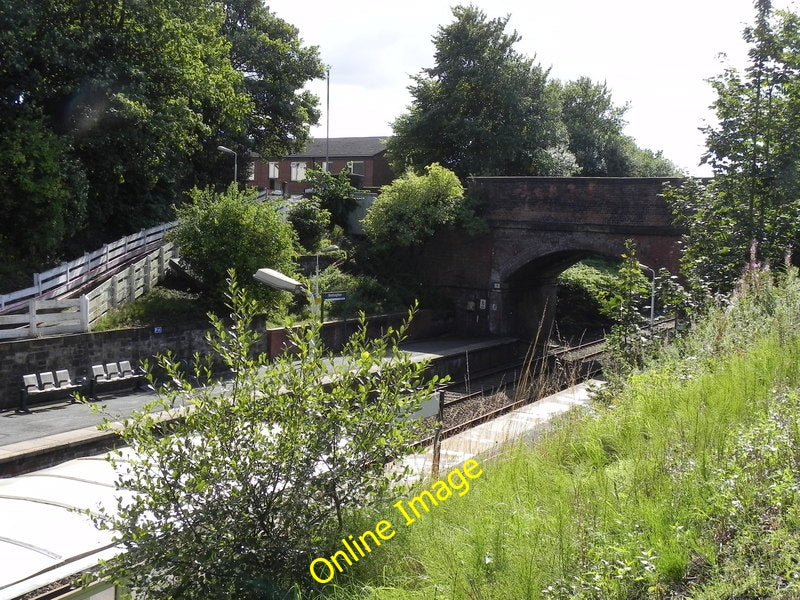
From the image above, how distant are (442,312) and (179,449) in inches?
881

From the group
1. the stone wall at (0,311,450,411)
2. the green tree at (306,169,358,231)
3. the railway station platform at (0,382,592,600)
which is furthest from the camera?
the green tree at (306,169,358,231)

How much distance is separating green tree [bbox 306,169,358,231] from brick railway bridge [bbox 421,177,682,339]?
3.88m

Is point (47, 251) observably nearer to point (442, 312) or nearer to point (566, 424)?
point (442, 312)

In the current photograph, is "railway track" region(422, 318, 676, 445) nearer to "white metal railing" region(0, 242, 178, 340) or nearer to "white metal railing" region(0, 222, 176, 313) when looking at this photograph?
"white metal railing" region(0, 242, 178, 340)

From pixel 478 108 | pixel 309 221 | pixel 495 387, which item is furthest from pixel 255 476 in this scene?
pixel 478 108

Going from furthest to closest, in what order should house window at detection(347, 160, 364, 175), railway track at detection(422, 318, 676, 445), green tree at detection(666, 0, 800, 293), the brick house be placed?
house window at detection(347, 160, 364, 175), the brick house, railway track at detection(422, 318, 676, 445), green tree at detection(666, 0, 800, 293)

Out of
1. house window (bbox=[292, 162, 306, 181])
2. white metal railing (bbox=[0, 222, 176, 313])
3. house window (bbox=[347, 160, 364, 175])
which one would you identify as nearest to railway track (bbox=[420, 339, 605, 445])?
white metal railing (bbox=[0, 222, 176, 313])

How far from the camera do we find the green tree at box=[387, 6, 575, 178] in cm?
3216

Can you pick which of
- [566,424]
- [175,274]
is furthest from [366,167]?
[566,424]

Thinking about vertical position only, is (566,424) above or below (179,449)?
below

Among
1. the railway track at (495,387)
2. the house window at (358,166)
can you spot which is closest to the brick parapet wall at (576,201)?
the railway track at (495,387)

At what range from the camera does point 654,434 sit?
4.71 metres

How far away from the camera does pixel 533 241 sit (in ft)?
80.4

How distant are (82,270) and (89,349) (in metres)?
2.71
